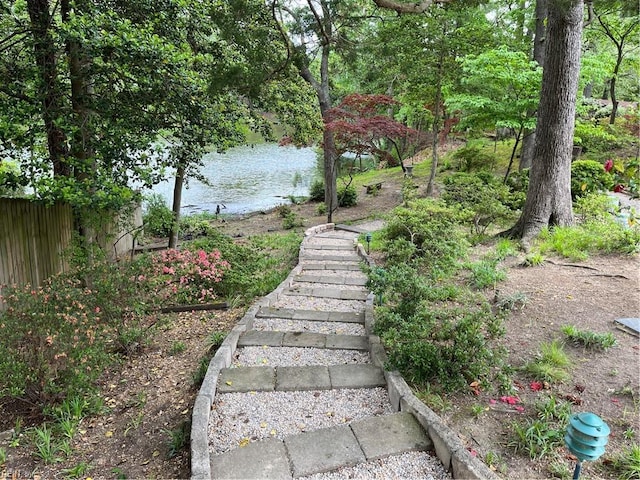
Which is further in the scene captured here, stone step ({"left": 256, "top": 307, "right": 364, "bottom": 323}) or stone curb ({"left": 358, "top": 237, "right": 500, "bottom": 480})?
stone step ({"left": 256, "top": 307, "right": 364, "bottom": 323})

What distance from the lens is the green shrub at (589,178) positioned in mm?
8773

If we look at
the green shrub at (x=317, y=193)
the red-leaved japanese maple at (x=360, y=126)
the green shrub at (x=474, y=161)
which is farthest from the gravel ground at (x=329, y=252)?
the green shrub at (x=474, y=161)

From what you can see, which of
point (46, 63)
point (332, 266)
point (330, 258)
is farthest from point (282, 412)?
point (330, 258)

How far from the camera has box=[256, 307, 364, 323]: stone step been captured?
4.23 meters

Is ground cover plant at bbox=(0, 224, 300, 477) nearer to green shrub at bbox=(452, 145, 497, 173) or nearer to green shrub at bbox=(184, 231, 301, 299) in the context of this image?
green shrub at bbox=(184, 231, 301, 299)

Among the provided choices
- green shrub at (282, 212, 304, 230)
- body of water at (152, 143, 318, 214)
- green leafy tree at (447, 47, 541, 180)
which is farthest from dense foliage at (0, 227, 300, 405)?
green leafy tree at (447, 47, 541, 180)

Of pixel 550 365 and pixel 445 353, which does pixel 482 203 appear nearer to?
pixel 550 365

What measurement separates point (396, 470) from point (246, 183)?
68.3 ft

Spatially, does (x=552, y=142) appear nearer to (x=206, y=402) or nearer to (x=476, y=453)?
→ (x=476, y=453)

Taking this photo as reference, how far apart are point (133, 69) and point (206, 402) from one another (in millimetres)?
3469

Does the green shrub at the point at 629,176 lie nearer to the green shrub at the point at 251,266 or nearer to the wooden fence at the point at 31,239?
the green shrub at the point at 251,266

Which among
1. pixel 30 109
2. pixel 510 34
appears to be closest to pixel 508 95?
pixel 510 34

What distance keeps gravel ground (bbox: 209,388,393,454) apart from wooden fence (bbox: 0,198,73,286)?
2594mm

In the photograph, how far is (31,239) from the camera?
4.50m
